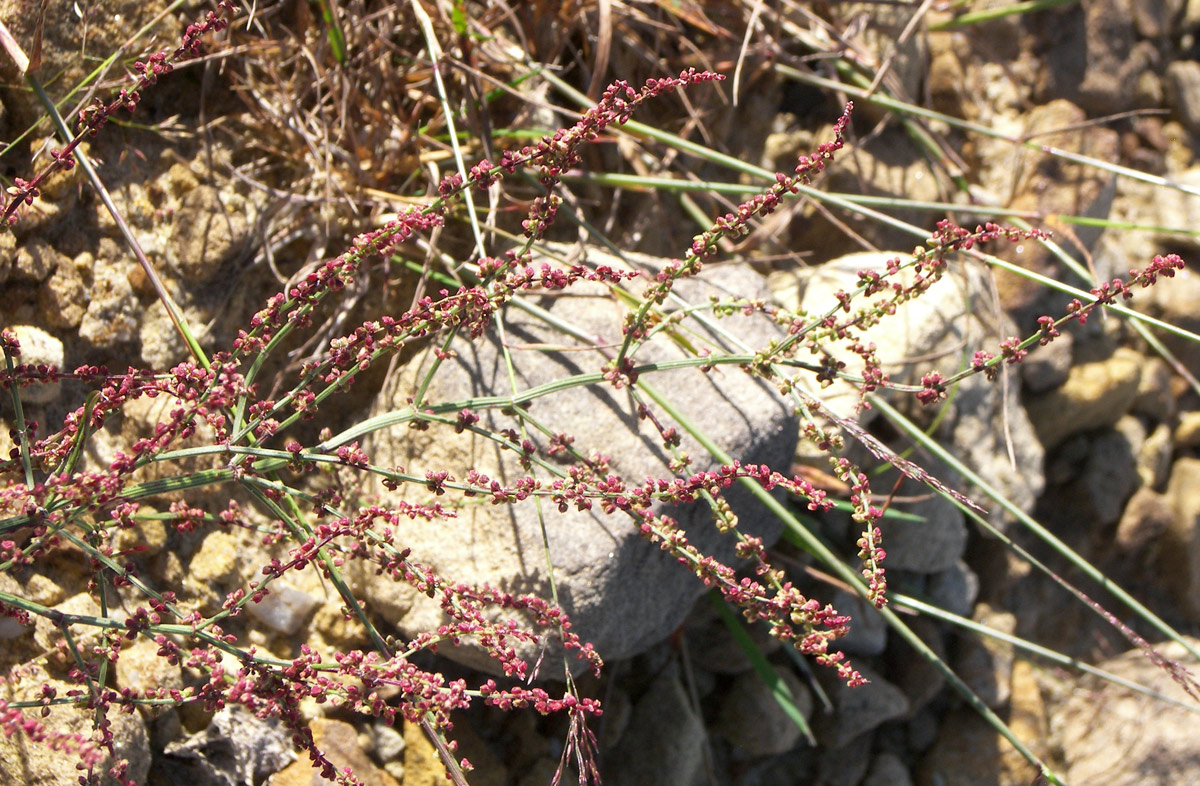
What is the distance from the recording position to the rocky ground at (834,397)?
6.30ft

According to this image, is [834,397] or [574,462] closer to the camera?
[574,462]

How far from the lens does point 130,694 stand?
1421 mm

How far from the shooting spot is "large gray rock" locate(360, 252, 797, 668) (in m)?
1.96

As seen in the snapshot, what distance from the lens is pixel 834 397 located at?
7.32 feet

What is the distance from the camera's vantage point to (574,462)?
200 centimetres

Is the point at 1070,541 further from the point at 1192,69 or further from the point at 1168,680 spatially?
the point at 1192,69

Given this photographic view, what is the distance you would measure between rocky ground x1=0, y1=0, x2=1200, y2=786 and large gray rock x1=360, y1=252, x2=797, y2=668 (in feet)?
0.04

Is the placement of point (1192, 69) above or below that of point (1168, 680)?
above

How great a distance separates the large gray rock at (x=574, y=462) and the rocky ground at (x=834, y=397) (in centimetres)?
1

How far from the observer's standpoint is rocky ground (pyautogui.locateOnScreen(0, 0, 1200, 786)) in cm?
192

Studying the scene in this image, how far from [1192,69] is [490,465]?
11.2 feet

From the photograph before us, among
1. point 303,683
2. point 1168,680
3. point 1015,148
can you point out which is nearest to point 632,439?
point 303,683

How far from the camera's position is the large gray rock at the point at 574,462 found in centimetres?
196

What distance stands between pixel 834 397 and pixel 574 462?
0.69 m
